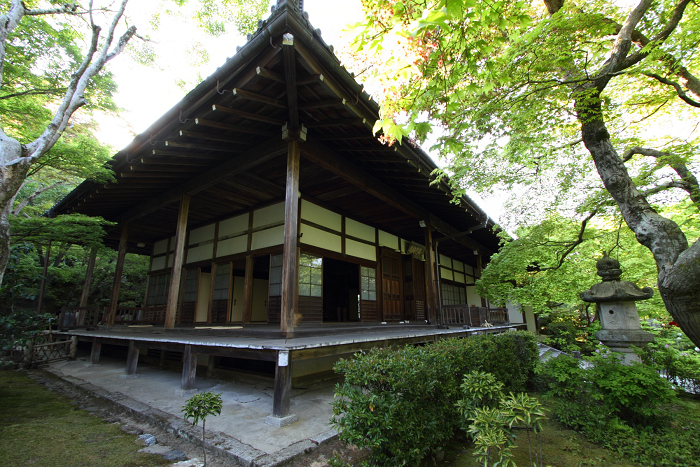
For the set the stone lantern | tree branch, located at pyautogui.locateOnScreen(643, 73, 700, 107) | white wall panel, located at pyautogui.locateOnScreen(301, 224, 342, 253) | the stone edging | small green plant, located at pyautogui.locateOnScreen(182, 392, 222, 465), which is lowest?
the stone edging

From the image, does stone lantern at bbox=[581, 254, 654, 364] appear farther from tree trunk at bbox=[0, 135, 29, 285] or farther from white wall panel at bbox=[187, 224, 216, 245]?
white wall panel at bbox=[187, 224, 216, 245]

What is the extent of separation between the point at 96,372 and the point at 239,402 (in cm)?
418

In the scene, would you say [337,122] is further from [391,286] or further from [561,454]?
[391,286]

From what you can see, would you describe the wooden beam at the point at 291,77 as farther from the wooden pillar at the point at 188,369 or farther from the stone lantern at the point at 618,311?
the stone lantern at the point at 618,311

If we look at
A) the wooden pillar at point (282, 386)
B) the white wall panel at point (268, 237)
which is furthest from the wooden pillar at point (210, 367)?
the wooden pillar at point (282, 386)

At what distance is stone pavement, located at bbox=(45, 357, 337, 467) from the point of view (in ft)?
9.52

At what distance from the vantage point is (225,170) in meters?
6.41

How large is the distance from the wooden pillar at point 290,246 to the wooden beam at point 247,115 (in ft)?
1.34

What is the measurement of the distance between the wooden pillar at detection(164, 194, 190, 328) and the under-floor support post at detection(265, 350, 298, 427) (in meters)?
4.02

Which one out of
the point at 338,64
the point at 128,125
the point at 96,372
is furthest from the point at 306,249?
the point at 128,125

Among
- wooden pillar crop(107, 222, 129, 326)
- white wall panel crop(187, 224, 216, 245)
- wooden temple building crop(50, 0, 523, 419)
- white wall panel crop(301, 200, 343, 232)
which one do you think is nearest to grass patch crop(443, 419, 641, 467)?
wooden temple building crop(50, 0, 523, 419)

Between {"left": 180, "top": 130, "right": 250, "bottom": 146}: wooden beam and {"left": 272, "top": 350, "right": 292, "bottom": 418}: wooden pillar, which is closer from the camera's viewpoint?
{"left": 272, "top": 350, "right": 292, "bottom": 418}: wooden pillar

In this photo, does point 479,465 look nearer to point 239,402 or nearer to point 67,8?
point 239,402

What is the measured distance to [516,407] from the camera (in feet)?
7.45
